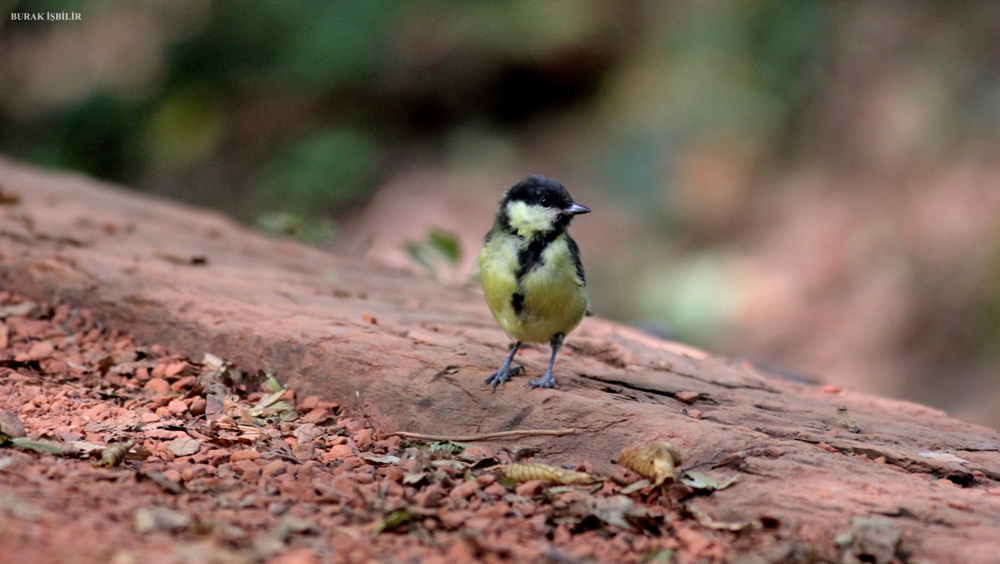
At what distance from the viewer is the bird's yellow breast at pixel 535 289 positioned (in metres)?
3.64

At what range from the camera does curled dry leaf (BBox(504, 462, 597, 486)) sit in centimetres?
287

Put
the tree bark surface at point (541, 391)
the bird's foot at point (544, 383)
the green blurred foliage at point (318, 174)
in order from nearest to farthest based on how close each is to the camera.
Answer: the tree bark surface at point (541, 391) < the bird's foot at point (544, 383) < the green blurred foliage at point (318, 174)

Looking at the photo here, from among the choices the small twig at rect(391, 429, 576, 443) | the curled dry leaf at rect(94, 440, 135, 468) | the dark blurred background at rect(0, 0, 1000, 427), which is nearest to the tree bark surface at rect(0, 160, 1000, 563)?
the small twig at rect(391, 429, 576, 443)

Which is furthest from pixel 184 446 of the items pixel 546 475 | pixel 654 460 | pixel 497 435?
pixel 654 460

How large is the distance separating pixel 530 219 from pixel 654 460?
1.38 meters

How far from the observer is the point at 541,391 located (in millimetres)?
3490

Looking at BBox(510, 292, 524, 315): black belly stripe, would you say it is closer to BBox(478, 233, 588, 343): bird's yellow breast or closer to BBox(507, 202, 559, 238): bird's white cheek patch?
BBox(478, 233, 588, 343): bird's yellow breast

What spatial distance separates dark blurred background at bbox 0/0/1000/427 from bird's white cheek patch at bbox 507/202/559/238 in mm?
2470

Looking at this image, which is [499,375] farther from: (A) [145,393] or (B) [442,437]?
(A) [145,393]

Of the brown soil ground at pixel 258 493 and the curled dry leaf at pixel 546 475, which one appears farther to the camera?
the curled dry leaf at pixel 546 475

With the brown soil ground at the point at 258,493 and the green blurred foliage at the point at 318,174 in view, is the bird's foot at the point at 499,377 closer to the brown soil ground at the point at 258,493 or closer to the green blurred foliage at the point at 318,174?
the brown soil ground at the point at 258,493

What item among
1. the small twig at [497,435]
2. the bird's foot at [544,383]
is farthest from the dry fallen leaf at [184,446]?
the bird's foot at [544,383]

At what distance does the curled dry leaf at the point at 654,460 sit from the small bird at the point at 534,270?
669mm

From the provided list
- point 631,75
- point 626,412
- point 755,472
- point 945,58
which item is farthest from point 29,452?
point 631,75
